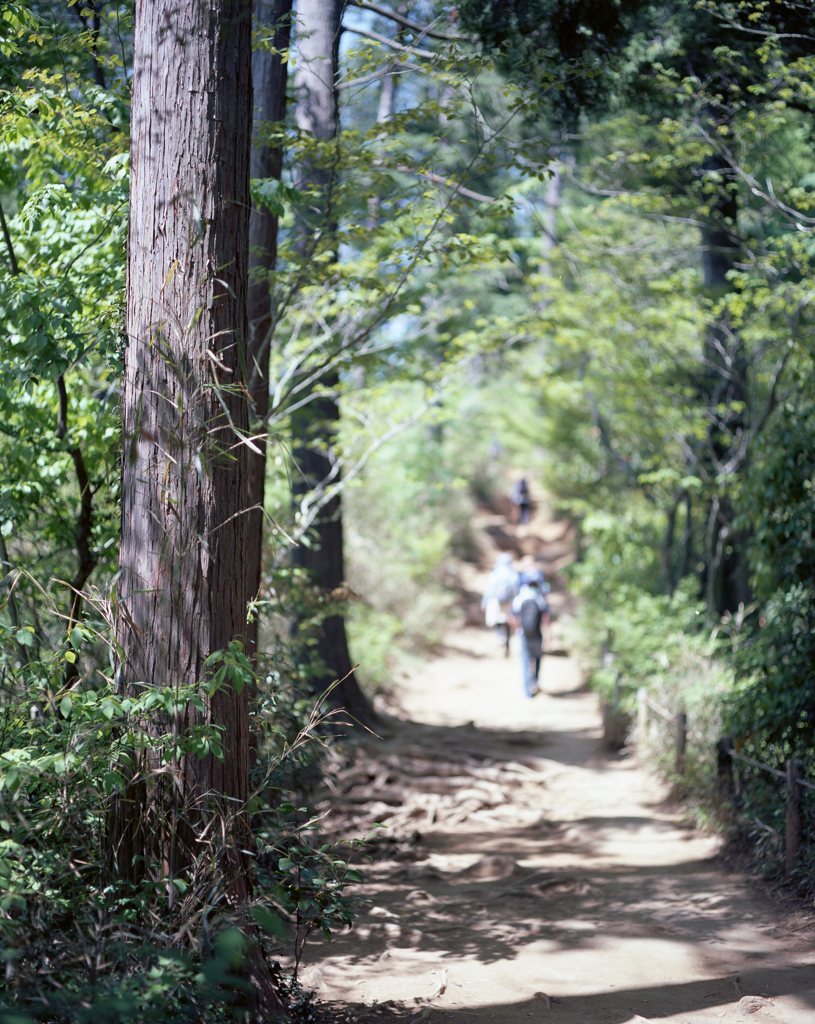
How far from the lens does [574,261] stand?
14.1 meters

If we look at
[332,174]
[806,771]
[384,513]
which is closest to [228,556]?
[332,174]

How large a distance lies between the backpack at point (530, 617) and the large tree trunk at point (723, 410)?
2.37 metres

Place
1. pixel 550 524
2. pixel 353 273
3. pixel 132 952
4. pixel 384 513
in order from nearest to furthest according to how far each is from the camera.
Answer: pixel 132 952
pixel 353 273
pixel 384 513
pixel 550 524

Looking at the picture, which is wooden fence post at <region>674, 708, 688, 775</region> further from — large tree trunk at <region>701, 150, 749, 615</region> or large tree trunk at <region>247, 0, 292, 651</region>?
large tree trunk at <region>247, 0, 292, 651</region>

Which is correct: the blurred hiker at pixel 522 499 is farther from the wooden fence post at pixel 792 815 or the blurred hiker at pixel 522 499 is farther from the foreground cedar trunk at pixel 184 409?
the foreground cedar trunk at pixel 184 409

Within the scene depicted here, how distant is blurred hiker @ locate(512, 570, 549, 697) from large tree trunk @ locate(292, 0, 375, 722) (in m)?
3.26

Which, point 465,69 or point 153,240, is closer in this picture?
point 153,240

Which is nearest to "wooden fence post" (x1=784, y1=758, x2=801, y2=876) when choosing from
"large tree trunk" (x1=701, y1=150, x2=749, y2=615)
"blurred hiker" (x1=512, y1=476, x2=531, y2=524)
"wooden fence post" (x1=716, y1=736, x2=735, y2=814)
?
"wooden fence post" (x1=716, y1=736, x2=735, y2=814)

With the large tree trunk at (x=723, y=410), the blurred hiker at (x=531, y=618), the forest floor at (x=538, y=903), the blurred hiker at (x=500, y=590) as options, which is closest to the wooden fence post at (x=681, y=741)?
the forest floor at (x=538, y=903)

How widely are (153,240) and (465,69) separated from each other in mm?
3600

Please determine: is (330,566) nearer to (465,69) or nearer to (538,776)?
(538,776)

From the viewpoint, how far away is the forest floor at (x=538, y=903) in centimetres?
471

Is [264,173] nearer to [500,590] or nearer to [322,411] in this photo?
[322,411]

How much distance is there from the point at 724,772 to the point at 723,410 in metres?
5.52
